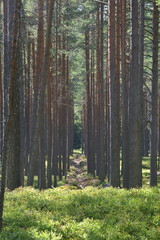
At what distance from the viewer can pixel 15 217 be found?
265 inches

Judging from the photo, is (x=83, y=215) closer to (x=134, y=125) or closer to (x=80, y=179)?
(x=134, y=125)

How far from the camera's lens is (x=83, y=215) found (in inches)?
285

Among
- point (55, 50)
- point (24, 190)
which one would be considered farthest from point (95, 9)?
point (24, 190)

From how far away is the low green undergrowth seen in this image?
5.94m

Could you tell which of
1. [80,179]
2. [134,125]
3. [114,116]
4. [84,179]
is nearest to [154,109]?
[114,116]

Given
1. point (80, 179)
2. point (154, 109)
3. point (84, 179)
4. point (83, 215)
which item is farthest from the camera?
point (80, 179)

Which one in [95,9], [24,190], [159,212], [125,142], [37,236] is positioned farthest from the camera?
[95,9]

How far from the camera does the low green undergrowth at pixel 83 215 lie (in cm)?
594

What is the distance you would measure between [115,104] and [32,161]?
4.29 metres

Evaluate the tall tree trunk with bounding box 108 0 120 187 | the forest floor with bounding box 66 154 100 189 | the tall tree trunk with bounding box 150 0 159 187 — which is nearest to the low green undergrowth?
the tall tree trunk with bounding box 108 0 120 187

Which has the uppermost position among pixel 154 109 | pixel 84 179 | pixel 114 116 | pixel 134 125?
pixel 154 109

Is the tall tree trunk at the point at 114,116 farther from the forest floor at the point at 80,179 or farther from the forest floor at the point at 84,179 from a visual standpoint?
the forest floor at the point at 80,179

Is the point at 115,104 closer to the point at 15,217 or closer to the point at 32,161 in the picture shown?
the point at 32,161

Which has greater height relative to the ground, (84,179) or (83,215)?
(83,215)
